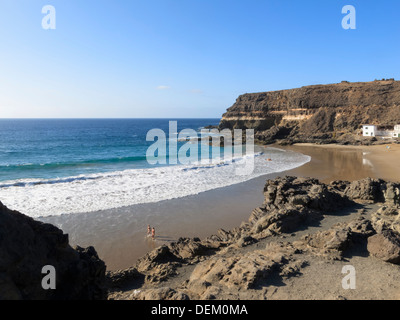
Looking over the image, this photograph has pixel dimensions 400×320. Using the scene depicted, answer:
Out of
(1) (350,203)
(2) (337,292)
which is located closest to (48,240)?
(2) (337,292)

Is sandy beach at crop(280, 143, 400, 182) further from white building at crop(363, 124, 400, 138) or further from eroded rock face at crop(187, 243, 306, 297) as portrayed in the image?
eroded rock face at crop(187, 243, 306, 297)

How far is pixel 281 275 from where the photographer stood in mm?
6414

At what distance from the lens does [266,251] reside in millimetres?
7914

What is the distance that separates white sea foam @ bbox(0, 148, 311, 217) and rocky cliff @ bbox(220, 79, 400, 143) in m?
34.1

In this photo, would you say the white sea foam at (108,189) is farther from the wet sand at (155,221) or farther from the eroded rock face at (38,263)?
the eroded rock face at (38,263)

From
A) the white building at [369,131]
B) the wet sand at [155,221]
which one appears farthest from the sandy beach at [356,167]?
the white building at [369,131]

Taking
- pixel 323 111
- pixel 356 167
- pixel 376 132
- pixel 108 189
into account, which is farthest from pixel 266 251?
pixel 323 111

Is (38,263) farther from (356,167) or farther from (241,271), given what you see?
(356,167)

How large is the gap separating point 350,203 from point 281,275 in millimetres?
7528

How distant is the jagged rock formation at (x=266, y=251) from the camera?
6160 mm

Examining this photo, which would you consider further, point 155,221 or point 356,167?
point 356,167

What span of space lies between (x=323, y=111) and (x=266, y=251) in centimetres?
5781

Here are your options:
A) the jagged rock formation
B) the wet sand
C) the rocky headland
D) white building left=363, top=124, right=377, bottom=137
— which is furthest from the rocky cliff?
the rocky headland
